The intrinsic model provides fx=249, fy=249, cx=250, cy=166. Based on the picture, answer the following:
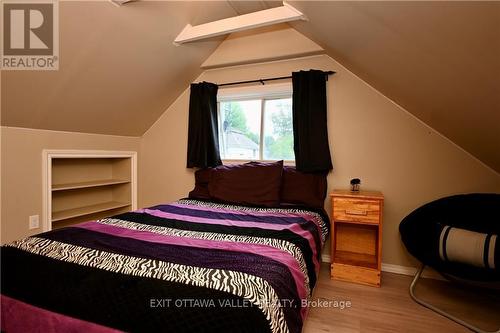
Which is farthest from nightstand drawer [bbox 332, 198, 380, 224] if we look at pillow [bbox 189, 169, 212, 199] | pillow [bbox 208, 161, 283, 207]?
pillow [bbox 189, 169, 212, 199]

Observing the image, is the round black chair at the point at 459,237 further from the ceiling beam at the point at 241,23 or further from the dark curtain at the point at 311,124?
the ceiling beam at the point at 241,23

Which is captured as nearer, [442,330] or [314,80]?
[442,330]

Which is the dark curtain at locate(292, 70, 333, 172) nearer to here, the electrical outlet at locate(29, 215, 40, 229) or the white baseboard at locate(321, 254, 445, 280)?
the white baseboard at locate(321, 254, 445, 280)

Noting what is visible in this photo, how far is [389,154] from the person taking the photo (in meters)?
2.38

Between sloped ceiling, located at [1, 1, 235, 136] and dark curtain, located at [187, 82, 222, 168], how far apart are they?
0.95 ft

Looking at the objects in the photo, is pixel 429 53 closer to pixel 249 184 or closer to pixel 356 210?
pixel 356 210

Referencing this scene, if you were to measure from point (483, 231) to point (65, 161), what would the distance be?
3990 mm

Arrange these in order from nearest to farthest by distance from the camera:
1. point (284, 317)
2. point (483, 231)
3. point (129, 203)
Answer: point (284, 317)
point (483, 231)
point (129, 203)

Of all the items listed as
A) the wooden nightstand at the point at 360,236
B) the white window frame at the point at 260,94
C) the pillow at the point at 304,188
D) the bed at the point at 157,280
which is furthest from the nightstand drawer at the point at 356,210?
the white window frame at the point at 260,94

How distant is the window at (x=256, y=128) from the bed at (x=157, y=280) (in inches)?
56.7

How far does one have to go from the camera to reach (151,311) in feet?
2.64

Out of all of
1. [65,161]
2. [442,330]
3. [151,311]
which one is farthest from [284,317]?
[65,161]

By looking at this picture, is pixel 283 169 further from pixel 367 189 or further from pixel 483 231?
pixel 483 231

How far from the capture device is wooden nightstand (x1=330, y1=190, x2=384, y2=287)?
207 centimetres
